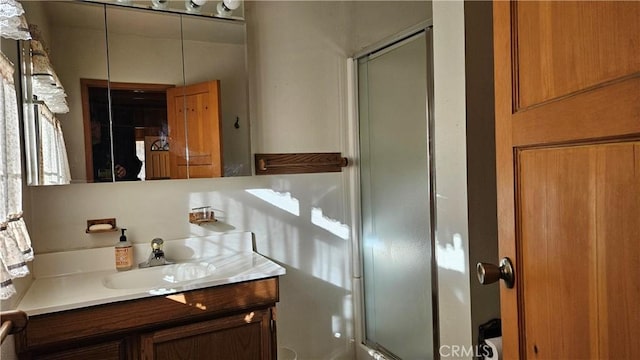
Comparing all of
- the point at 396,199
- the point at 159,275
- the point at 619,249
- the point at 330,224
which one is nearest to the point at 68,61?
the point at 159,275

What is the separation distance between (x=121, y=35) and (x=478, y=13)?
1531 mm

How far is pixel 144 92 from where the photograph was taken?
1953mm

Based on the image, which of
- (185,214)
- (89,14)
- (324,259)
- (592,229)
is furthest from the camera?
(324,259)

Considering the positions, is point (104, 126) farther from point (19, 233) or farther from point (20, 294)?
point (20, 294)

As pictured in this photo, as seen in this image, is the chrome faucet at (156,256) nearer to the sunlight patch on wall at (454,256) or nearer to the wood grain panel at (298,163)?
the wood grain panel at (298,163)

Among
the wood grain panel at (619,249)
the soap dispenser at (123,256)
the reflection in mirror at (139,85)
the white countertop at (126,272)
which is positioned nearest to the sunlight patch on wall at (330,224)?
the white countertop at (126,272)

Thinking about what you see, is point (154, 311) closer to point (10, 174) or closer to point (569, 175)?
point (10, 174)

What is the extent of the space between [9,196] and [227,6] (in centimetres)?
132

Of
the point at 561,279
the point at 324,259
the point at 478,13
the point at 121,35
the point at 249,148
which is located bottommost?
the point at 324,259

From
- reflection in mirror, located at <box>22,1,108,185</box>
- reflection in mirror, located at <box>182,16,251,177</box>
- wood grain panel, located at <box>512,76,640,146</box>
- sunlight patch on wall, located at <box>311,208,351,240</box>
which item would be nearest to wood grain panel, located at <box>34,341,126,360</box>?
reflection in mirror, located at <box>22,1,108,185</box>

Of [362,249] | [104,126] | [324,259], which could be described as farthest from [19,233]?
[362,249]

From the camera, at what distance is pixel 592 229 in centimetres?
65

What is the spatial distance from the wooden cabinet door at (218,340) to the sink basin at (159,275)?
0.77 ft

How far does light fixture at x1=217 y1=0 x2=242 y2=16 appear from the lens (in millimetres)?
2115
